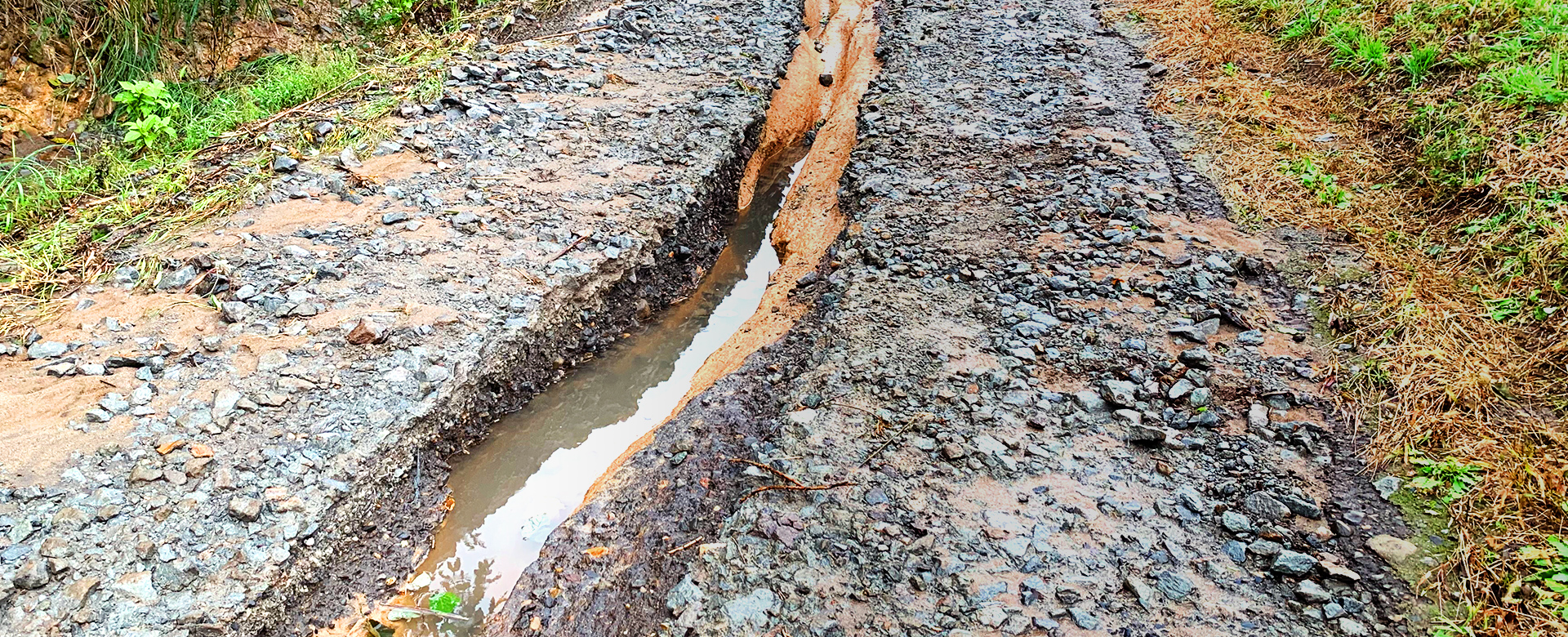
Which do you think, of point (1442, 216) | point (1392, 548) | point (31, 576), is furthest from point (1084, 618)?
point (31, 576)

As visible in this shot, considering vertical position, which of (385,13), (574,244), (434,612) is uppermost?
(385,13)

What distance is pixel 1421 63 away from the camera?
154 inches

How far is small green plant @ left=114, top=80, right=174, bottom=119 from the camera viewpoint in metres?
4.35

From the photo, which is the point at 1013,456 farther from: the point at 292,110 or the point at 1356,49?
the point at 292,110

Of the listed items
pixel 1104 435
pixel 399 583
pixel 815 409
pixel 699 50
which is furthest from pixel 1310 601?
pixel 699 50

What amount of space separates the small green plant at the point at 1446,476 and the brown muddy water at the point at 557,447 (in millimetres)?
2854

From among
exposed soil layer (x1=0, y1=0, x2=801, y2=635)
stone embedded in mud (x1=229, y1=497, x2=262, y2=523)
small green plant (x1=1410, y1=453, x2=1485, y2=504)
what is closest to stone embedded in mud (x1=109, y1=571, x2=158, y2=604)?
exposed soil layer (x1=0, y1=0, x2=801, y2=635)

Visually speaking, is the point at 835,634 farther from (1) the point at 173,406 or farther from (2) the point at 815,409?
(1) the point at 173,406

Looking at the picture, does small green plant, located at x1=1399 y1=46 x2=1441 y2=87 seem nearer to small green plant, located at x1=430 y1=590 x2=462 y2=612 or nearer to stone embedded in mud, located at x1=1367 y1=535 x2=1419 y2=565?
stone embedded in mud, located at x1=1367 y1=535 x2=1419 y2=565

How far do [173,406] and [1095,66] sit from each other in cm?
536

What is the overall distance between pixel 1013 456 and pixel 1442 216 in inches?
89.3

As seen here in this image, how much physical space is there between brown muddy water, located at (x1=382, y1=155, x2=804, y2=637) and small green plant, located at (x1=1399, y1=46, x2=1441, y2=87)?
11.3 ft

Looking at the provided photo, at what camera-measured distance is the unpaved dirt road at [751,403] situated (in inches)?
96.0

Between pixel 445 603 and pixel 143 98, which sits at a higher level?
pixel 143 98
